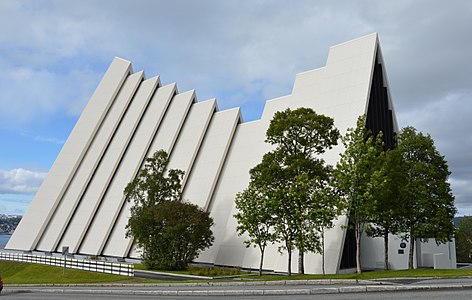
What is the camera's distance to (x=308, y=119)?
25922mm

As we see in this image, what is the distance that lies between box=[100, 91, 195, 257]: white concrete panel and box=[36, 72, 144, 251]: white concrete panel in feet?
13.6

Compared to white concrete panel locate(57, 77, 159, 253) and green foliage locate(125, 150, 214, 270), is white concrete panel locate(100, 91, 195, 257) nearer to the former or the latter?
white concrete panel locate(57, 77, 159, 253)

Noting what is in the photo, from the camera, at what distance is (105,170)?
4909cm

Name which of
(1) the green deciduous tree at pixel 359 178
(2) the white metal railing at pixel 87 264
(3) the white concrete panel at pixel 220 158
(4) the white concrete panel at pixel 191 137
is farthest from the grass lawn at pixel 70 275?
(4) the white concrete panel at pixel 191 137

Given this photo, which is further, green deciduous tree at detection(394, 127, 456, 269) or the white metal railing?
the white metal railing

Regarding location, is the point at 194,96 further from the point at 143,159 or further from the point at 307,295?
the point at 307,295

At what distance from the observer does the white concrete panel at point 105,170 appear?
151 feet

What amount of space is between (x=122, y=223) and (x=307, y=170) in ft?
78.7

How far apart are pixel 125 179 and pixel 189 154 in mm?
7952

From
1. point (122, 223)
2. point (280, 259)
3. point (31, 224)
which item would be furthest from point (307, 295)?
point (31, 224)

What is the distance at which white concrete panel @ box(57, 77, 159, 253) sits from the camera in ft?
151

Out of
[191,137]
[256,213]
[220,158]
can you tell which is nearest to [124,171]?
[191,137]

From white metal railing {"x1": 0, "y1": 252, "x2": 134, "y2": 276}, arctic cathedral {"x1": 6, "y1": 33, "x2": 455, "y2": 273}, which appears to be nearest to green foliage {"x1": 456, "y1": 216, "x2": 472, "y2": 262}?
arctic cathedral {"x1": 6, "y1": 33, "x2": 455, "y2": 273}

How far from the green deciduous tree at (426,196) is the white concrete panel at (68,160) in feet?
128
